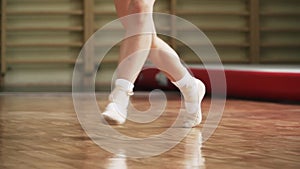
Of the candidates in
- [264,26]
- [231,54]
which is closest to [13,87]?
[231,54]

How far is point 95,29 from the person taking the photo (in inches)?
212

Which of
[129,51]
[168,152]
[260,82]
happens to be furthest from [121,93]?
[260,82]

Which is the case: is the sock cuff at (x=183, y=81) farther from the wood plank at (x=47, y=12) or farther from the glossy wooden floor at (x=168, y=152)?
the wood plank at (x=47, y=12)

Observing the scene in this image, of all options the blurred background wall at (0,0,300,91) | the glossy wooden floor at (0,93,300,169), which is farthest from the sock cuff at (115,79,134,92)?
the blurred background wall at (0,0,300,91)

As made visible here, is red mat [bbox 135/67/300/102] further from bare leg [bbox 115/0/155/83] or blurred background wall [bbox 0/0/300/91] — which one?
bare leg [bbox 115/0/155/83]

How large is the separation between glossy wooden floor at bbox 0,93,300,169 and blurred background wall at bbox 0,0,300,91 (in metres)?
2.81

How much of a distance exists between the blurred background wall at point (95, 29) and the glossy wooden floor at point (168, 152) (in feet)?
9.23

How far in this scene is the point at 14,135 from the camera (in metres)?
1.79

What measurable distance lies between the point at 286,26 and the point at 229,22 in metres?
0.52

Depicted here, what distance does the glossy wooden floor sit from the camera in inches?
48.4

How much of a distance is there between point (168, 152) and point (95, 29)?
4.06m

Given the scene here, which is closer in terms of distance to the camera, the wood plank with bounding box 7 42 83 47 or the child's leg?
the child's leg

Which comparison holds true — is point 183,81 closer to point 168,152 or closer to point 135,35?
point 135,35

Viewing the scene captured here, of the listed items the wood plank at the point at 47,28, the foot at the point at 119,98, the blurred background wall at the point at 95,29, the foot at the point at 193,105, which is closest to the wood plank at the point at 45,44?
the blurred background wall at the point at 95,29
